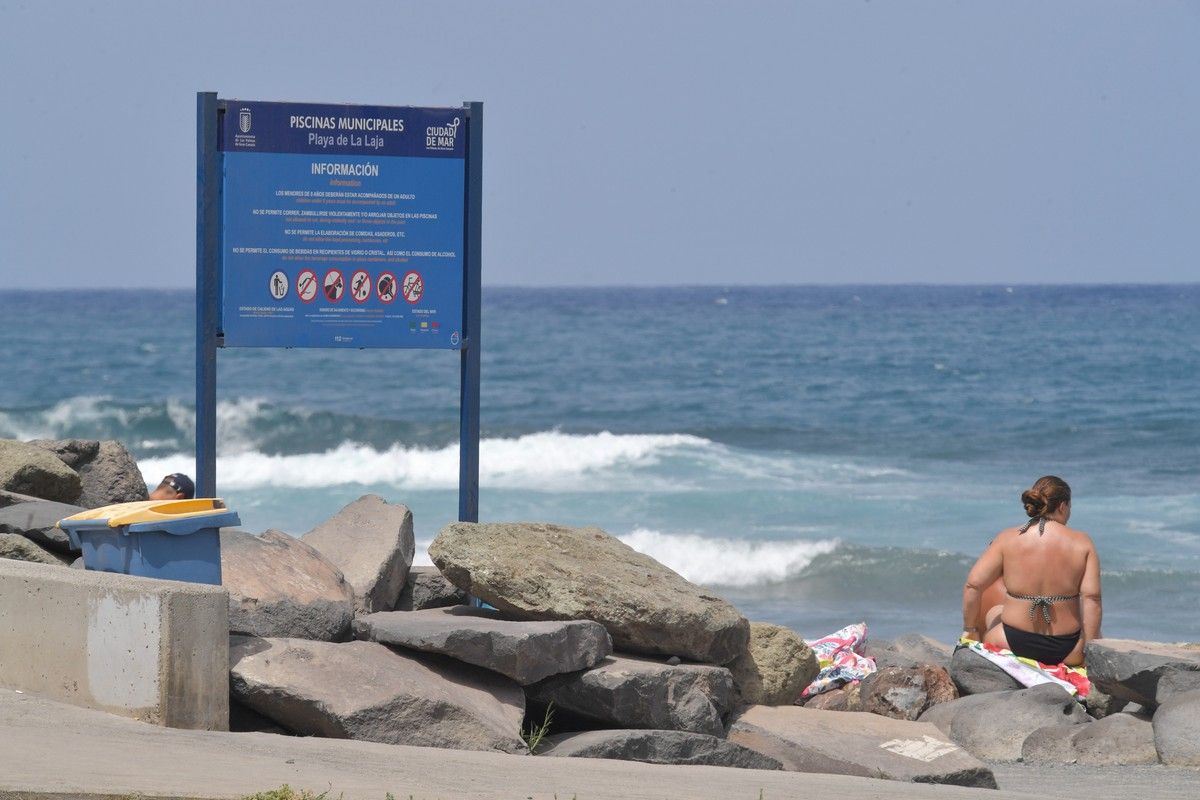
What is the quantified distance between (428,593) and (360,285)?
1441 millimetres

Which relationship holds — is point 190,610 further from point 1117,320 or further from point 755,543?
point 1117,320

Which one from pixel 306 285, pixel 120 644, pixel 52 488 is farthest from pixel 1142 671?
pixel 52 488

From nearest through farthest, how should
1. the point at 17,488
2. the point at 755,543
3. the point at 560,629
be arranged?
the point at 560,629 → the point at 17,488 → the point at 755,543

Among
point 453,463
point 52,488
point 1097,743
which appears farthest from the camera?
point 453,463

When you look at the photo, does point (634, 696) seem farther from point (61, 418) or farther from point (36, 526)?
point (61, 418)

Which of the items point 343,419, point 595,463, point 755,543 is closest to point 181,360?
point 343,419

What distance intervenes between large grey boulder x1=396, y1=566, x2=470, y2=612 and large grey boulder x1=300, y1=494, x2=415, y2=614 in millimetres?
64

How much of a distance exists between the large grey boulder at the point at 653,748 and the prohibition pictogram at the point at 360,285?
209 cm

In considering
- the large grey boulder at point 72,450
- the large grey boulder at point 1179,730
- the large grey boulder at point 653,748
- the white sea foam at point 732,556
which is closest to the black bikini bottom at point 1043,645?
the large grey boulder at point 1179,730

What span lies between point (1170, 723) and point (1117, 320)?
203ft

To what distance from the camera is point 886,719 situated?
6.49 metres

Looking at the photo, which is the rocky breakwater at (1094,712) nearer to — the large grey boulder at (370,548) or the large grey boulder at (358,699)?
the large grey boulder at (370,548)

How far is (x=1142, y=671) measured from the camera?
685 centimetres

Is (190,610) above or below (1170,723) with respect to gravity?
above
